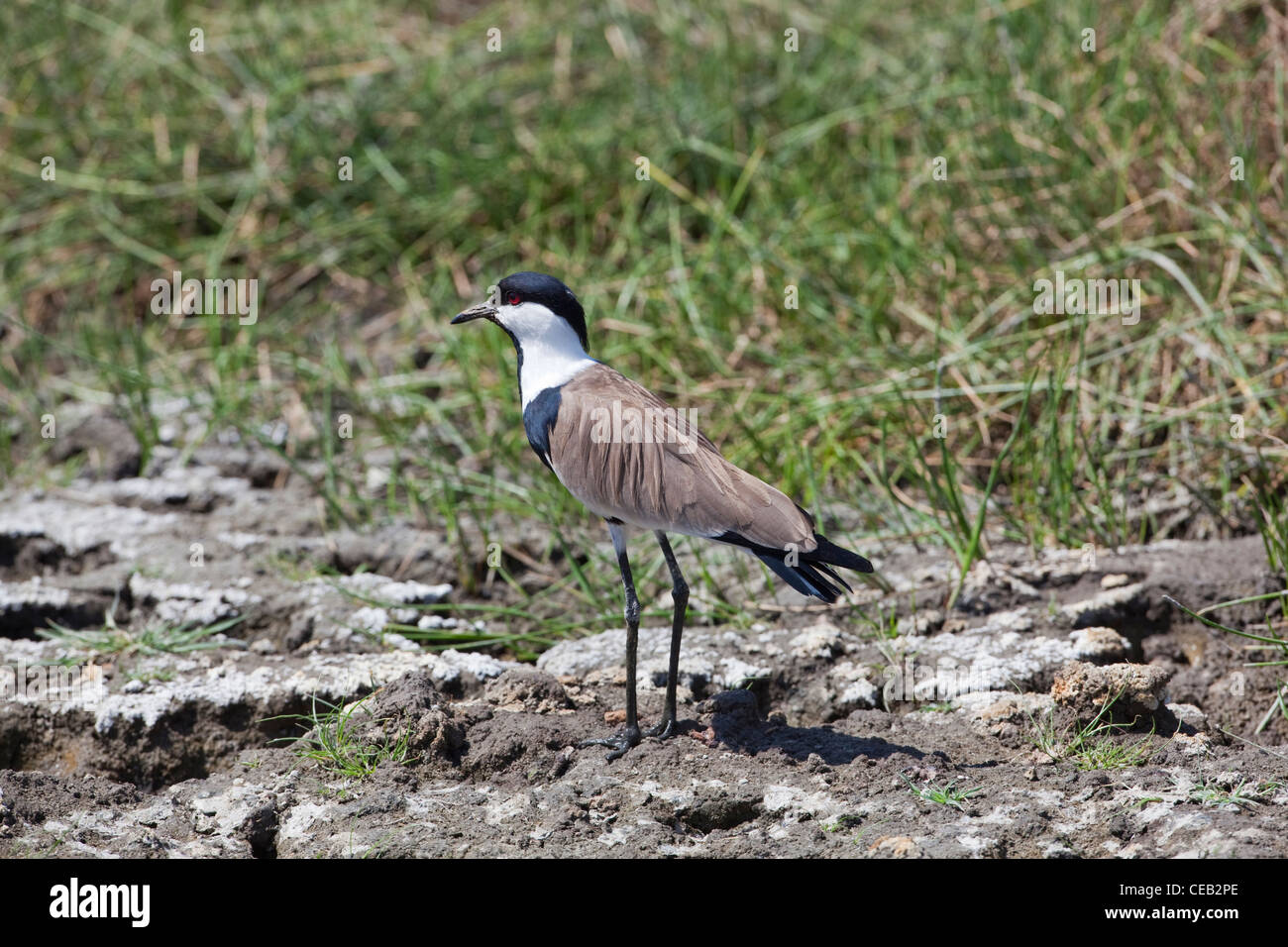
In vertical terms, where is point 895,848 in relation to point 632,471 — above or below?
below

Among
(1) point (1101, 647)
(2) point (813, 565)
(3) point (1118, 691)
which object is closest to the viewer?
(2) point (813, 565)

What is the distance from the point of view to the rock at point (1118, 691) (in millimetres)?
3137

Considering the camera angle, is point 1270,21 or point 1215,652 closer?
point 1215,652

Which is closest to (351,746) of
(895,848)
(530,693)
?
(530,693)

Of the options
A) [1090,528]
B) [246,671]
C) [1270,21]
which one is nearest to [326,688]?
[246,671]

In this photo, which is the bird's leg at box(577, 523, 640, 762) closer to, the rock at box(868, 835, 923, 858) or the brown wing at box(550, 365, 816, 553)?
the brown wing at box(550, 365, 816, 553)

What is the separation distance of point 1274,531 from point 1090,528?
50 cm

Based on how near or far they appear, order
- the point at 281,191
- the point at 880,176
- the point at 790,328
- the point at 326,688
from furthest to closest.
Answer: the point at 281,191 → the point at 880,176 → the point at 790,328 → the point at 326,688

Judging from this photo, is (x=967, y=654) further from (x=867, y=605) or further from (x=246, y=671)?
(x=246, y=671)

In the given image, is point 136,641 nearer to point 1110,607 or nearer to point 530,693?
point 530,693

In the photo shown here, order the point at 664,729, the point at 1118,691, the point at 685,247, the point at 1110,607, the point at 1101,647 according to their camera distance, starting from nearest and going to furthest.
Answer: the point at 1118,691
the point at 664,729
the point at 1101,647
the point at 1110,607
the point at 685,247

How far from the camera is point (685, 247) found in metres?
5.54

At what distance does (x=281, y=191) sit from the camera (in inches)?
234

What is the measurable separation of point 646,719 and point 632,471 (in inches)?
25.4
